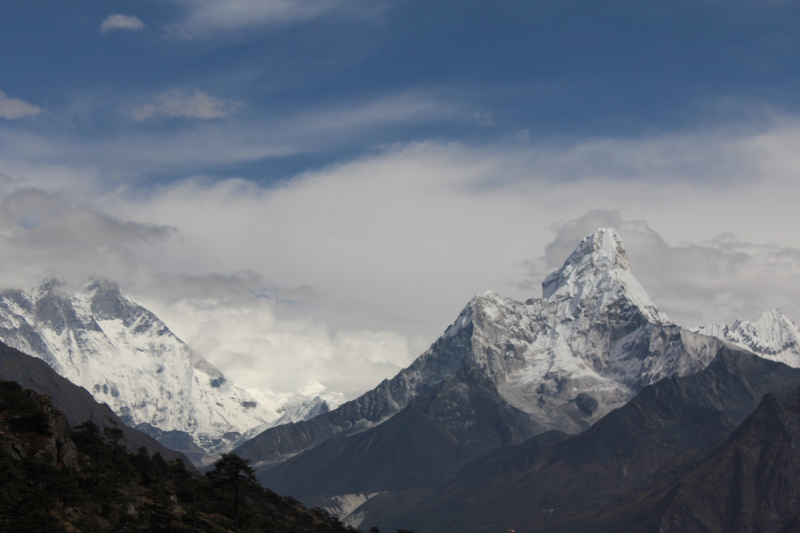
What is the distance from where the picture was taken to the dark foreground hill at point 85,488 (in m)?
114

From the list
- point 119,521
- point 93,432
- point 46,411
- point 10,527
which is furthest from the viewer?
point 93,432

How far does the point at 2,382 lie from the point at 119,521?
137ft

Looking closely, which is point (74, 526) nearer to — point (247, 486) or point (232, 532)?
point (232, 532)

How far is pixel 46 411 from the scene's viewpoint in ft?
445

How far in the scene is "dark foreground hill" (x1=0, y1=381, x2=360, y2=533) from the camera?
11444 centimetres

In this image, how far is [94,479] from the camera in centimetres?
13638

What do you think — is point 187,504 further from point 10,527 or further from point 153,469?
point 10,527

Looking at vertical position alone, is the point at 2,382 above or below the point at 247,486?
above

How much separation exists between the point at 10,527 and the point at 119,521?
17.3 meters

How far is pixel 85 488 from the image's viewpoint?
133 metres

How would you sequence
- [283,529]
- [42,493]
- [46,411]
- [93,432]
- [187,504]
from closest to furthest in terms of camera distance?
[42,493] < [46,411] < [187,504] < [93,432] < [283,529]

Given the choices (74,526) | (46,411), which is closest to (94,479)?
(46,411)

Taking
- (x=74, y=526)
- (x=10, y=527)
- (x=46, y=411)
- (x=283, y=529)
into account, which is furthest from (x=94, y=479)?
(x=283, y=529)

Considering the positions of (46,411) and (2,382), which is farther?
(2,382)
